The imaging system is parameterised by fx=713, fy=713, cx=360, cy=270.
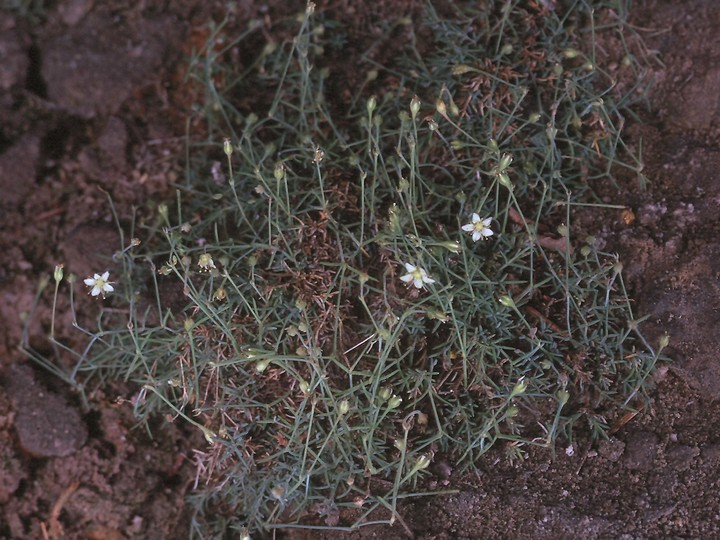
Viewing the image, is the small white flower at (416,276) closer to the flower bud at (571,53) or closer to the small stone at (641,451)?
the small stone at (641,451)

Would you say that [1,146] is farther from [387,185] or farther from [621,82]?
[621,82]

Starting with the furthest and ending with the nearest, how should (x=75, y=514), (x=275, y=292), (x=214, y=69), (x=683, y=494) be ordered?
(x=214, y=69) → (x=75, y=514) → (x=275, y=292) → (x=683, y=494)

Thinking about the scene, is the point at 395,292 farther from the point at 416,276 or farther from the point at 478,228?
the point at 478,228

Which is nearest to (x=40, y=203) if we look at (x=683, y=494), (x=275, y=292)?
(x=275, y=292)

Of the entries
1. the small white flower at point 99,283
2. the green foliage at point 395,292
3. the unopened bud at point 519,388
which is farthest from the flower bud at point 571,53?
the small white flower at point 99,283

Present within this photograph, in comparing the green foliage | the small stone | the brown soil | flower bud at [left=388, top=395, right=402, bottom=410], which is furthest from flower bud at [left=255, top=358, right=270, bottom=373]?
the small stone

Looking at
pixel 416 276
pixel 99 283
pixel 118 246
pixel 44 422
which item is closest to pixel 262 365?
pixel 416 276

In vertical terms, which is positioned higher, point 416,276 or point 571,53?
point 571,53
